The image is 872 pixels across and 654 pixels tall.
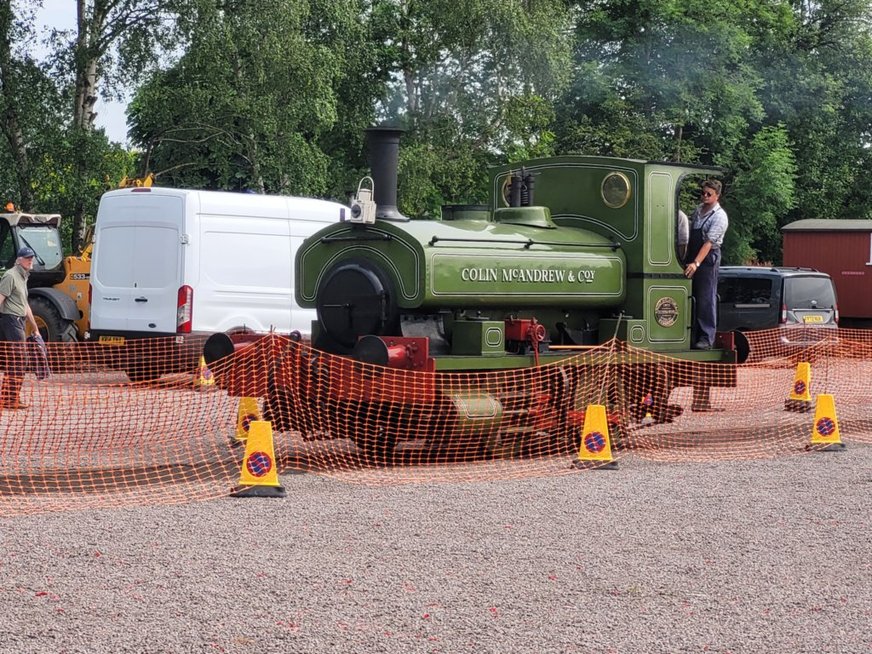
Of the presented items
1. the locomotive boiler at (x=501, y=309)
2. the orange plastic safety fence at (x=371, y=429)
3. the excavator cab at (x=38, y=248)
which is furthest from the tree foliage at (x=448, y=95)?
the locomotive boiler at (x=501, y=309)

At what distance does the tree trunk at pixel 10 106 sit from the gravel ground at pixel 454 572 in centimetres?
1782

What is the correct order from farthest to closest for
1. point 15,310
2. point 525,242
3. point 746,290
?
1. point 746,290
2. point 15,310
3. point 525,242

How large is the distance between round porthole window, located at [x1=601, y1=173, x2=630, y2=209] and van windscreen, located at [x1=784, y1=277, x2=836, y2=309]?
11.4 meters

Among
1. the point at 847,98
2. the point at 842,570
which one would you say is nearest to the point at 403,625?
the point at 842,570

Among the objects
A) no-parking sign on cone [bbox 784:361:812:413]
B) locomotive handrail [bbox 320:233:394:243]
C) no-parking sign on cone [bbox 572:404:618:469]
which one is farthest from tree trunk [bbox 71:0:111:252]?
no-parking sign on cone [bbox 572:404:618:469]

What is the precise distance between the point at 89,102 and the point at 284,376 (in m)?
16.8

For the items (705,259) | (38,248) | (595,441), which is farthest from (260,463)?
(38,248)

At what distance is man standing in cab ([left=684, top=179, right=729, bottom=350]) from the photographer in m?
12.2

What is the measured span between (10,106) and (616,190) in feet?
54.1

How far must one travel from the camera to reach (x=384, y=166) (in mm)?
10492

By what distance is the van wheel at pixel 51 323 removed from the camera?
62.5 feet

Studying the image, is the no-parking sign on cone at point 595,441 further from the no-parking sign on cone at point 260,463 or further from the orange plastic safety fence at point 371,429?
the no-parking sign on cone at point 260,463

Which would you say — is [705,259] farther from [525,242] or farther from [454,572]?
[454,572]

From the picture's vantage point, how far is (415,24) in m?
34.3
